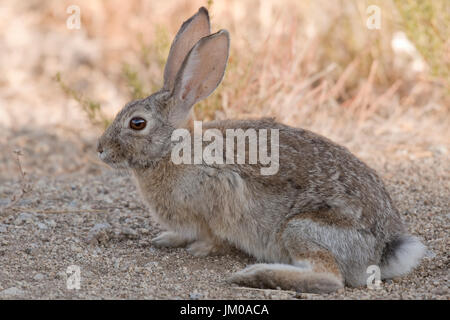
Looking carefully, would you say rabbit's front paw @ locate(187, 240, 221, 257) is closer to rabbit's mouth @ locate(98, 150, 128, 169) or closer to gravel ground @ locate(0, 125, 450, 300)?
gravel ground @ locate(0, 125, 450, 300)

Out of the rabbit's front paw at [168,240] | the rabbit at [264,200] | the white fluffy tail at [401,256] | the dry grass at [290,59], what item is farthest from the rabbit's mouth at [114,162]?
the white fluffy tail at [401,256]

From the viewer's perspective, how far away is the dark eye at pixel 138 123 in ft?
15.3

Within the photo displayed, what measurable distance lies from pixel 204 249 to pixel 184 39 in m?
1.60

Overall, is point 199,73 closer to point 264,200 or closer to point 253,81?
point 264,200

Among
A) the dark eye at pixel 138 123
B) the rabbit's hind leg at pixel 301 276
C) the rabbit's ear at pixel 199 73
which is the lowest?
the rabbit's hind leg at pixel 301 276

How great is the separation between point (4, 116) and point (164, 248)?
13.5 feet

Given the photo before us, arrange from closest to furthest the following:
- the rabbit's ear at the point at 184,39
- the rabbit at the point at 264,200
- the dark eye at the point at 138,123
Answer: the rabbit at the point at 264,200 < the dark eye at the point at 138,123 < the rabbit's ear at the point at 184,39

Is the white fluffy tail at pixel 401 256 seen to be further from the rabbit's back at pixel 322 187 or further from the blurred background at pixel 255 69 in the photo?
the blurred background at pixel 255 69

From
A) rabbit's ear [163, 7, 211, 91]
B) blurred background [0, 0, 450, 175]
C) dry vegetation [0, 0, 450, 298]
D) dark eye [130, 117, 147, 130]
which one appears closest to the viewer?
dark eye [130, 117, 147, 130]

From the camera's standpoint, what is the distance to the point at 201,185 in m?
4.46

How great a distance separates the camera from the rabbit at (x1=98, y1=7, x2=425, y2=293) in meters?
4.20

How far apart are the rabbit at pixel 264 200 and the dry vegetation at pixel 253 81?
336 millimetres

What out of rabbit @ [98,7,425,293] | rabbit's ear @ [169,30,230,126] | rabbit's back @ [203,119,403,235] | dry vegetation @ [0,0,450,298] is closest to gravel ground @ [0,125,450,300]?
dry vegetation @ [0,0,450,298]

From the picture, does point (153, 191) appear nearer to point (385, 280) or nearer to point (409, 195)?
point (385, 280)
